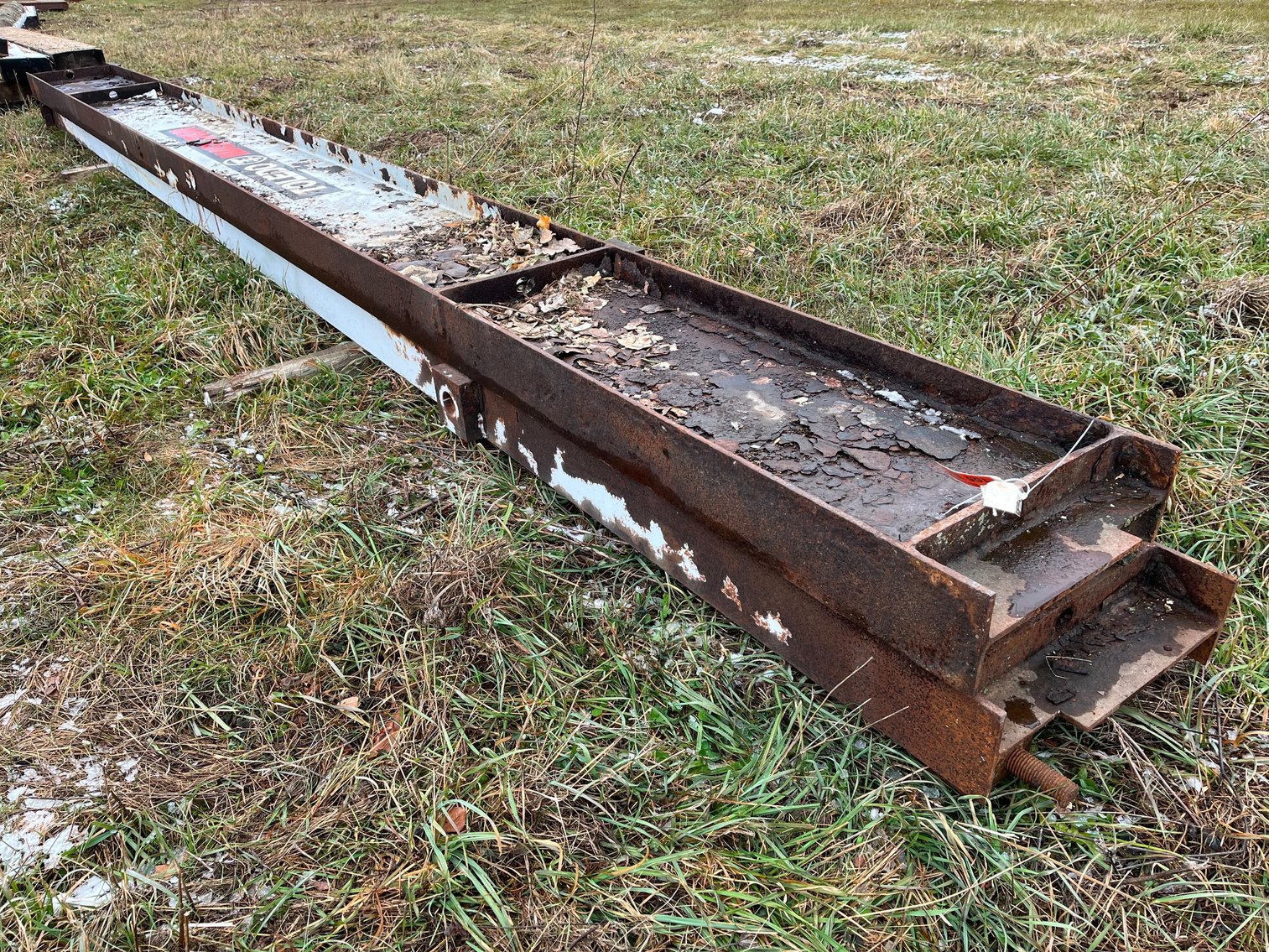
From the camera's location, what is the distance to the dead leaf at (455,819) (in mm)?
2038

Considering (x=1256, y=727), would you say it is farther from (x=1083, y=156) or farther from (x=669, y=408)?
(x=1083, y=156)

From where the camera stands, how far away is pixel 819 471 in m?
2.57

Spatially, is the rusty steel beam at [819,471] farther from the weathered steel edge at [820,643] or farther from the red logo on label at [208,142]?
the red logo on label at [208,142]

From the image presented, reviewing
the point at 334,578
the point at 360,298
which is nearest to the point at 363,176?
the point at 360,298

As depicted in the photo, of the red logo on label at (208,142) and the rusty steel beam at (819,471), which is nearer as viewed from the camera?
the rusty steel beam at (819,471)

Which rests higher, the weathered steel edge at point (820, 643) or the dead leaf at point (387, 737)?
the weathered steel edge at point (820, 643)

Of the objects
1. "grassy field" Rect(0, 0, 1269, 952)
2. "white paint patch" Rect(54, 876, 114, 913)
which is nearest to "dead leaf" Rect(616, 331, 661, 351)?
"grassy field" Rect(0, 0, 1269, 952)

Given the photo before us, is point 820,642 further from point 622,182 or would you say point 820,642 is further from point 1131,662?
point 622,182

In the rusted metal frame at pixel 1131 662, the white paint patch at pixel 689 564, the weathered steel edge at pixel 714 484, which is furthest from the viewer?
the white paint patch at pixel 689 564

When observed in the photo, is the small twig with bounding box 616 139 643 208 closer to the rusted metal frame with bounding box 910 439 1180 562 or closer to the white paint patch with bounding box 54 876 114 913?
the rusted metal frame with bounding box 910 439 1180 562

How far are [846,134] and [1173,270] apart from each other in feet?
9.72

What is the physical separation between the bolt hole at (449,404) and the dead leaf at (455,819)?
5.22 ft

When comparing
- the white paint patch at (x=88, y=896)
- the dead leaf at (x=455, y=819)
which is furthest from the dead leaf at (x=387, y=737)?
the white paint patch at (x=88, y=896)

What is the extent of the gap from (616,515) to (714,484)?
58 cm
